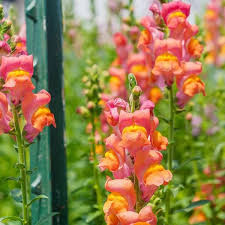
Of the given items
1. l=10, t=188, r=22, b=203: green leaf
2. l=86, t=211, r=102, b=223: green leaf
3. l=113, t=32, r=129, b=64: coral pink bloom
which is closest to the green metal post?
l=10, t=188, r=22, b=203: green leaf

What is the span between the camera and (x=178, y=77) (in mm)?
2375

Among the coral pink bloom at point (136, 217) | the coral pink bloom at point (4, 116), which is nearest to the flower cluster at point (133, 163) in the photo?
the coral pink bloom at point (136, 217)

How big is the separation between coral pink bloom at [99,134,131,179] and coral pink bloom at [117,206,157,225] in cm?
17

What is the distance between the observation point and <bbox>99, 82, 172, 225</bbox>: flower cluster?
5.50 ft

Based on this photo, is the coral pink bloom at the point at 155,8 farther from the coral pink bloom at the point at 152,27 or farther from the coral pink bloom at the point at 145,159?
the coral pink bloom at the point at 145,159

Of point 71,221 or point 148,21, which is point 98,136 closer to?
point 71,221

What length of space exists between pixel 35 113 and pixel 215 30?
15.1 ft

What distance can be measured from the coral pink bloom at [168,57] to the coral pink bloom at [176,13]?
0.07 m

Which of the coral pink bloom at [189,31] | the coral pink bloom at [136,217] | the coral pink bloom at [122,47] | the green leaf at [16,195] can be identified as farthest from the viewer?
the coral pink bloom at [122,47]

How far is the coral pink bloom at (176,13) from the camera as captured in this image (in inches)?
85.6

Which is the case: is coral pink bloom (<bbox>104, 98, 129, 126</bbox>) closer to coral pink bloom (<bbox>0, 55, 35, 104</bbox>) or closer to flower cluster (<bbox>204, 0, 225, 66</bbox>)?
coral pink bloom (<bbox>0, 55, 35, 104</bbox>)

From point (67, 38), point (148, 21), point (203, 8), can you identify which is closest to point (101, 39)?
point (67, 38)

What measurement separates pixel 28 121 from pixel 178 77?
773 mm

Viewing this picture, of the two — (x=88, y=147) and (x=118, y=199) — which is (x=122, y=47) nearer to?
(x=88, y=147)
